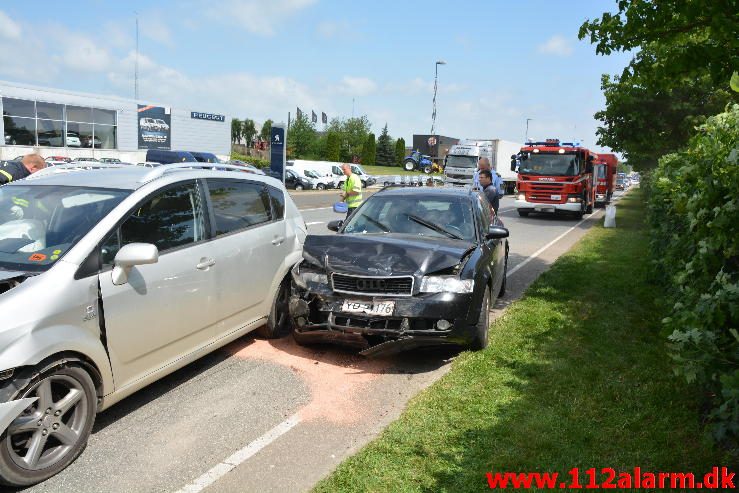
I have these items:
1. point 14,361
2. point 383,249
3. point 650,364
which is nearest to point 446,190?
point 383,249

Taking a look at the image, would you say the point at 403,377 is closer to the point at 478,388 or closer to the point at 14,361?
the point at 478,388

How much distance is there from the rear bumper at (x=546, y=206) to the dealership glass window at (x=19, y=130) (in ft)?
98.7

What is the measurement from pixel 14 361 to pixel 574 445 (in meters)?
3.32

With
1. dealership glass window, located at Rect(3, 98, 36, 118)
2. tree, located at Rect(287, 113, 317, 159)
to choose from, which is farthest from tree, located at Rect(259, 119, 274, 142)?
dealership glass window, located at Rect(3, 98, 36, 118)

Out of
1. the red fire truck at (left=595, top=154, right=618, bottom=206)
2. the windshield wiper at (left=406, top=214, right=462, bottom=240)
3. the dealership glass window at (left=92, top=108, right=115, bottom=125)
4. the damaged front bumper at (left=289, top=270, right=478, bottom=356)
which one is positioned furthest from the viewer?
the dealership glass window at (left=92, top=108, right=115, bottom=125)

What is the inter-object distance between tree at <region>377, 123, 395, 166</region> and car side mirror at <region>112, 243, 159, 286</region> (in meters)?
88.6

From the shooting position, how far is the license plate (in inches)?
205

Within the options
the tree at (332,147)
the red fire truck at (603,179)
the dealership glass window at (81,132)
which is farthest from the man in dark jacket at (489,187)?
the tree at (332,147)

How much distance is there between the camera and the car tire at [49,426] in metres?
3.22

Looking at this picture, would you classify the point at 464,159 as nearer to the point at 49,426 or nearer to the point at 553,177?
the point at 553,177

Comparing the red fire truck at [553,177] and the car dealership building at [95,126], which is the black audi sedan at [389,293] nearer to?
the red fire truck at [553,177]

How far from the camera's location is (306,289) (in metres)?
5.51

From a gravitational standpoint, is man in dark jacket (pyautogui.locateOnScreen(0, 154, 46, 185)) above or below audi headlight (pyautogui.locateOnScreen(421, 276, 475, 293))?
above

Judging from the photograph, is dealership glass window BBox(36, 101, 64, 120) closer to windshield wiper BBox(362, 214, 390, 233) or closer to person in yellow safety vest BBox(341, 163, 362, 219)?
person in yellow safety vest BBox(341, 163, 362, 219)
